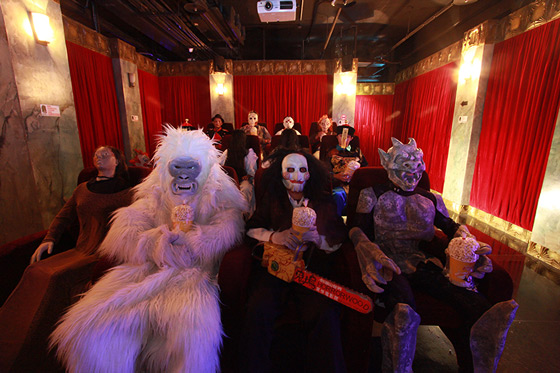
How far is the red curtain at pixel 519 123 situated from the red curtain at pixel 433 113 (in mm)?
1250

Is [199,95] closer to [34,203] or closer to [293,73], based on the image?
[293,73]

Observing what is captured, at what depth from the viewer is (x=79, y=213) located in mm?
1859

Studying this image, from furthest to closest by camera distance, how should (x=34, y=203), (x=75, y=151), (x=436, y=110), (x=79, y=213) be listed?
(x=436, y=110), (x=75, y=151), (x=34, y=203), (x=79, y=213)

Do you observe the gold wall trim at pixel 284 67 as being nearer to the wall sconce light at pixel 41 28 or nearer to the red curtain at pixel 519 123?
the red curtain at pixel 519 123

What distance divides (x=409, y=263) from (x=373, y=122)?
867 centimetres

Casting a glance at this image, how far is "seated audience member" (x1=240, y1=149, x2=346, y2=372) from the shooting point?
1.25m

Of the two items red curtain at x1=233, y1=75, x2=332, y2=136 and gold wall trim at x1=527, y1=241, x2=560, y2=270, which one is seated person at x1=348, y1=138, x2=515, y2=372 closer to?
gold wall trim at x1=527, y1=241, x2=560, y2=270

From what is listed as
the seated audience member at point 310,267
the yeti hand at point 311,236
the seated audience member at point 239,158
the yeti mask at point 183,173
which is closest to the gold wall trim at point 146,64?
the seated audience member at point 239,158

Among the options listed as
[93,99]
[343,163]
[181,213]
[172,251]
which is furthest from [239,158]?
[93,99]

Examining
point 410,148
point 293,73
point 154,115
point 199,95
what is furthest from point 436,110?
point 154,115

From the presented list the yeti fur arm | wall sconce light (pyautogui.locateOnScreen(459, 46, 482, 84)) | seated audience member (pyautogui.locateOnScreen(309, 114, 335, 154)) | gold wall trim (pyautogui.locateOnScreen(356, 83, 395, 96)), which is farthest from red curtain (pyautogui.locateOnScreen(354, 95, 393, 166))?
the yeti fur arm

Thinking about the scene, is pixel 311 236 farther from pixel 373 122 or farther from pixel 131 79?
pixel 373 122

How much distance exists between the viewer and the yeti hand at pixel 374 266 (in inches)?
52.2

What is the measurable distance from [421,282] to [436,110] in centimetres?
595
